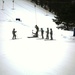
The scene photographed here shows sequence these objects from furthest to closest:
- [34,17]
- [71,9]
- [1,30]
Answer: [34,17] < [1,30] < [71,9]

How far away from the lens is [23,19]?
10078 mm

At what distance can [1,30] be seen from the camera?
7.68m

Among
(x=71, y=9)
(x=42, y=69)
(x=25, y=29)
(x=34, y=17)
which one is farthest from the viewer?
(x=34, y=17)

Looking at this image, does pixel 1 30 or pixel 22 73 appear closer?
pixel 22 73

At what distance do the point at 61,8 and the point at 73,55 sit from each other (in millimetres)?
2301

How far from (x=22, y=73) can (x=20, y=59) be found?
81 cm

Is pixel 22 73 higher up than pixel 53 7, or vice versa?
pixel 53 7

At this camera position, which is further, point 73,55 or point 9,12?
point 9,12

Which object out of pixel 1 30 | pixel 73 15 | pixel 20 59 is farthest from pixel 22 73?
pixel 1 30

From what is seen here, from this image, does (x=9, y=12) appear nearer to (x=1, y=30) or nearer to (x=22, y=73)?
(x=1, y=30)

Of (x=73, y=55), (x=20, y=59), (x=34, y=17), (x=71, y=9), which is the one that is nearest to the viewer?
(x=20, y=59)

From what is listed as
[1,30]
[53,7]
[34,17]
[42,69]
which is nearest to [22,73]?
[42,69]

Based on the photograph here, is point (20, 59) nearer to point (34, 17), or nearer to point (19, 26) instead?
point (19, 26)

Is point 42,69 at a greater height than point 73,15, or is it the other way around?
point 73,15
